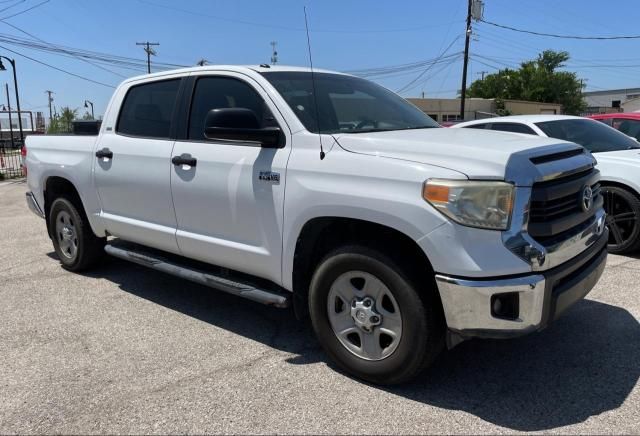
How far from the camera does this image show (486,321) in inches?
113

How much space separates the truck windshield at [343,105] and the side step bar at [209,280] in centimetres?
113

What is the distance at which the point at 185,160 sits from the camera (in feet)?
13.5

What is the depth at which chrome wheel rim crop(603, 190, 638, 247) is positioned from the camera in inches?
243

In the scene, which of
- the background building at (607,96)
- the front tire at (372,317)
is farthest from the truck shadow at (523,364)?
the background building at (607,96)

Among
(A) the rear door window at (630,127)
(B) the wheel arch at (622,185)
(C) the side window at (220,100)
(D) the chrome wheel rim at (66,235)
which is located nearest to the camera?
(C) the side window at (220,100)

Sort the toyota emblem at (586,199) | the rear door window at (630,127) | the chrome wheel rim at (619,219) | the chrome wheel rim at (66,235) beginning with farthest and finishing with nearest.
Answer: the rear door window at (630,127), the chrome wheel rim at (619,219), the chrome wheel rim at (66,235), the toyota emblem at (586,199)

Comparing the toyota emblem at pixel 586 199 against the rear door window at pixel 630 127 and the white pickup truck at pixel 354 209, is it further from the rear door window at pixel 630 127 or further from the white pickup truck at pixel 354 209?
the rear door window at pixel 630 127

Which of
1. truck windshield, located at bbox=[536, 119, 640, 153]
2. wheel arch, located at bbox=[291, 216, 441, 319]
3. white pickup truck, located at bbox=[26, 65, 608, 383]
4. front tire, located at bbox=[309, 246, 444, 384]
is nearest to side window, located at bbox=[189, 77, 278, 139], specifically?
white pickup truck, located at bbox=[26, 65, 608, 383]

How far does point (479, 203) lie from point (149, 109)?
10.1 feet

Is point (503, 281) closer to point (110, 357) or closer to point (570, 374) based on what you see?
point (570, 374)

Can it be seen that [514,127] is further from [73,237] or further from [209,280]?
[73,237]

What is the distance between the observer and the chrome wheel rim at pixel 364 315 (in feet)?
10.6

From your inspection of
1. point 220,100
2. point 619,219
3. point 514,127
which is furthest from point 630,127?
point 220,100

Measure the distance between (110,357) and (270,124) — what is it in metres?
1.92
